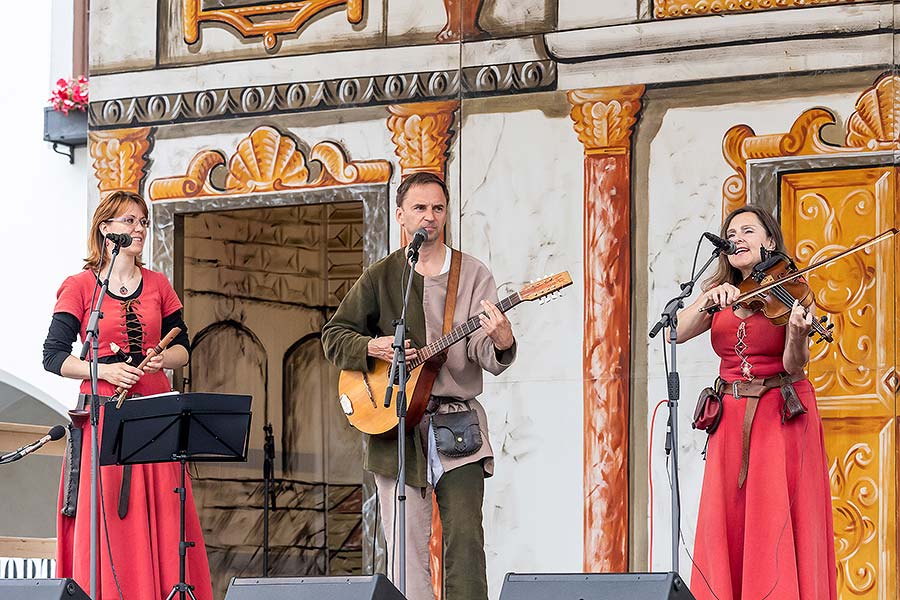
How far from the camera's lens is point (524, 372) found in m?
8.02

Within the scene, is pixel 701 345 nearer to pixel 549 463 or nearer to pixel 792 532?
pixel 549 463

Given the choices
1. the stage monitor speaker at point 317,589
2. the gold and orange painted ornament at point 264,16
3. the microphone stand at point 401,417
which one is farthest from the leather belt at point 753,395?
the gold and orange painted ornament at point 264,16

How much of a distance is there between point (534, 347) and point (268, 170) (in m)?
1.74

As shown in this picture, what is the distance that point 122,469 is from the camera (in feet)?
22.7

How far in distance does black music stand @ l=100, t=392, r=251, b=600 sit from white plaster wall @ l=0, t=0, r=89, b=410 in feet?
14.3

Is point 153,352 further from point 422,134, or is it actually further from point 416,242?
point 422,134

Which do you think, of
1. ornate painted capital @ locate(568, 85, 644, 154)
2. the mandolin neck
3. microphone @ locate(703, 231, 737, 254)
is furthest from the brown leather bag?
ornate painted capital @ locate(568, 85, 644, 154)

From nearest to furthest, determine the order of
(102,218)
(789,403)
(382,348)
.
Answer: (789,403)
(382,348)
(102,218)

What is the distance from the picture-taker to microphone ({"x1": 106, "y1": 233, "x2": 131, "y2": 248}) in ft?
22.2

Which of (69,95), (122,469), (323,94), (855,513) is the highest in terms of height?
(69,95)

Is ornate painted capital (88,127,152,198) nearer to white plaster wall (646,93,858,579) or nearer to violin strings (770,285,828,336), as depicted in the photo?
white plaster wall (646,93,858,579)

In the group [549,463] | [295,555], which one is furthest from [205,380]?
[549,463]

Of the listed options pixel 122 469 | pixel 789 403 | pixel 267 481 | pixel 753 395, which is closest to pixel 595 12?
pixel 753 395

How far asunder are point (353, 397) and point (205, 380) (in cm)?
270
